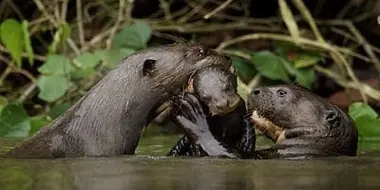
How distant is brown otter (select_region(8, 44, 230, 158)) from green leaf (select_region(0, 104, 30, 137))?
1119 millimetres

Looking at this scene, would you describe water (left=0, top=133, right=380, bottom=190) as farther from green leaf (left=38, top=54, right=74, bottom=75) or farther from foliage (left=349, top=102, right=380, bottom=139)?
green leaf (left=38, top=54, right=74, bottom=75)

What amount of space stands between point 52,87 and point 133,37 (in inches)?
25.5

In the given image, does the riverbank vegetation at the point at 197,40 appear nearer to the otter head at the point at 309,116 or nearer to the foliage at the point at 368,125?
the foliage at the point at 368,125

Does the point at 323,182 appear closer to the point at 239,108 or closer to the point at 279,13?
the point at 239,108

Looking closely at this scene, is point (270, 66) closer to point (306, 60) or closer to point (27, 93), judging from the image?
point (306, 60)

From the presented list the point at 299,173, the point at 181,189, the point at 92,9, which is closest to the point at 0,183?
the point at 181,189

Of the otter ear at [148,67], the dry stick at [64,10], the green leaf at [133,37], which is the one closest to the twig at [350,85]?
the green leaf at [133,37]

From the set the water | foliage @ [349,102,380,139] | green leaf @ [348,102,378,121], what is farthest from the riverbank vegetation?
the water

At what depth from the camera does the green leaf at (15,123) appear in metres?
5.54

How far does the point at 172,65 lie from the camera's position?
178 inches

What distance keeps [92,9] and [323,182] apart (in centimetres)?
454

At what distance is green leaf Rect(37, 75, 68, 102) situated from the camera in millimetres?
6109

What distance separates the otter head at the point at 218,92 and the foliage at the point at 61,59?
151 centimetres

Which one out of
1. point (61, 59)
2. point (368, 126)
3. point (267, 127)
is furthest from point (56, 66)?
point (267, 127)
